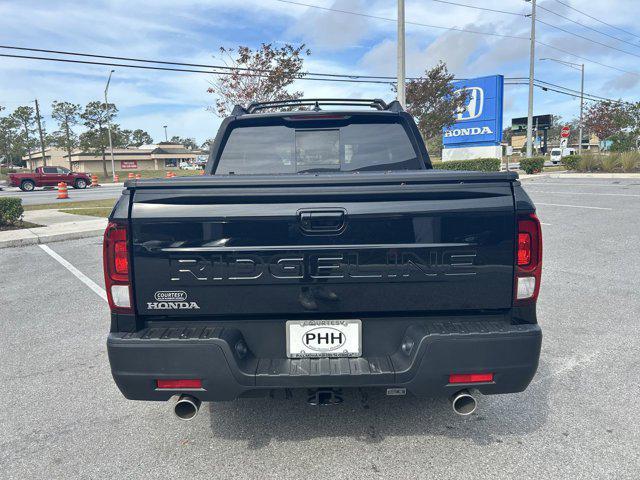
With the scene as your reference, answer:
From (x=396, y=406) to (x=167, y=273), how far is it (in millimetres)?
1826

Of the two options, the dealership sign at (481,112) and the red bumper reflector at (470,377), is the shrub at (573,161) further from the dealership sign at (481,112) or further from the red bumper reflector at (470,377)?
the red bumper reflector at (470,377)

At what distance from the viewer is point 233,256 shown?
7.67 ft

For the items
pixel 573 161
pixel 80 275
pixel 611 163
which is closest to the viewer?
pixel 80 275

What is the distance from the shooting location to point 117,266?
237 cm

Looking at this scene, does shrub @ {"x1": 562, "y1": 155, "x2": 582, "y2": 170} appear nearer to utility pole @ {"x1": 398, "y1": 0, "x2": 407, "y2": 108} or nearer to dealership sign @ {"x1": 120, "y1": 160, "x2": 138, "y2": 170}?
utility pole @ {"x1": 398, "y1": 0, "x2": 407, "y2": 108}

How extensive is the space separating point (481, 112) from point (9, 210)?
2437cm

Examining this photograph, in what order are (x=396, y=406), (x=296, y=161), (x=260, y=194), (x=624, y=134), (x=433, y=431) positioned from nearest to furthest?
1. (x=260, y=194)
2. (x=433, y=431)
3. (x=396, y=406)
4. (x=296, y=161)
5. (x=624, y=134)

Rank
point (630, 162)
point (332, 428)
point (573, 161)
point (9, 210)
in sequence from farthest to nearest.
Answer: point (573, 161) < point (630, 162) < point (9, 210) < point (332, 428)

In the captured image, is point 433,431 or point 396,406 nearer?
point 433,431

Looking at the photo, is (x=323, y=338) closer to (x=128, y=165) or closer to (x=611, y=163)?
(x=611, y=163)

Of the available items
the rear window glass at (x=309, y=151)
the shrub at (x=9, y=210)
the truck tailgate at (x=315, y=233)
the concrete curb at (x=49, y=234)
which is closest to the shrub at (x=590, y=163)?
the concrete curb at (x=49, y=234)

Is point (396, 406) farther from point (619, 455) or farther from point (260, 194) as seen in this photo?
point (260, 194)

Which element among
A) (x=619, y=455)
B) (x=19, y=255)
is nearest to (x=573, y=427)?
(x=619, y=455)

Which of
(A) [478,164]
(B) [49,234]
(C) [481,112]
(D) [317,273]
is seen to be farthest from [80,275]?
(C) [481,112]
